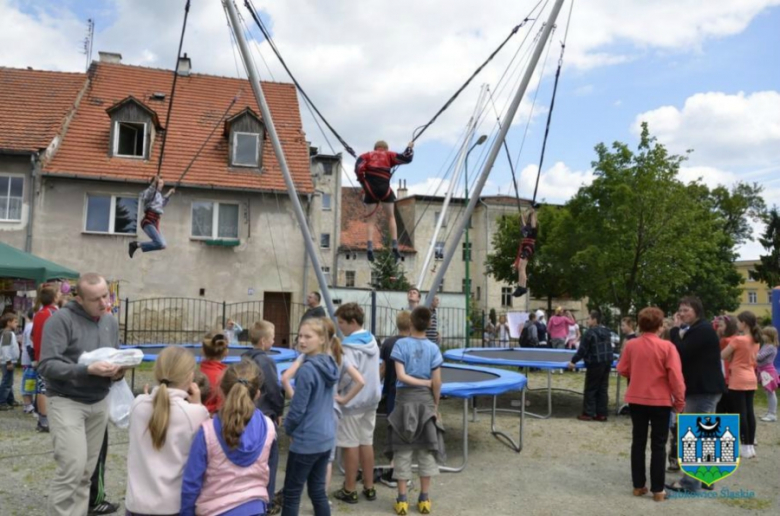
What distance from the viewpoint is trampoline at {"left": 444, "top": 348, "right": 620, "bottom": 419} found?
385 inches

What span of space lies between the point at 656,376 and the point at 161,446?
3.97 m

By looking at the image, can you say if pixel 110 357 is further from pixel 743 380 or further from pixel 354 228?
pixel 354 228

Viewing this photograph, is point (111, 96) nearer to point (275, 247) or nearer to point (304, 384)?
point (275, 247)

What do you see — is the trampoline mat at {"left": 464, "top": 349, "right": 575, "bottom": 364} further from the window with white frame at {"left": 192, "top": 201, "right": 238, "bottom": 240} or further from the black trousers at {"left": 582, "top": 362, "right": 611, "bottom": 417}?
the window with white frame at {"left": 192, "top": 201, "right": 238, "bottom": 240}

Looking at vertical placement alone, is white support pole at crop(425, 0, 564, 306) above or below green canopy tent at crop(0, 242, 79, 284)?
above

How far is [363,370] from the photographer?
5141mm

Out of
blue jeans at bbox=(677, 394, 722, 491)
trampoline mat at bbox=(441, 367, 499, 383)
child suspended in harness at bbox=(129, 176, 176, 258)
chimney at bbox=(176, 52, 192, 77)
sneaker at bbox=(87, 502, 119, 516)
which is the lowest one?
sneaker at bbox=(87, 502, 119, 516)

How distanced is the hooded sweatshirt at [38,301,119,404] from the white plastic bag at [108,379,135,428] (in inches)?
7.9

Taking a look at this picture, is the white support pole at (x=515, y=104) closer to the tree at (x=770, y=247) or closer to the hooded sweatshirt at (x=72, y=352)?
the hooded sweatshirt at (x=72, y=352)

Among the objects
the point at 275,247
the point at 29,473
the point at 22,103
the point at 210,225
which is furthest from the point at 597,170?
the point at 29,473

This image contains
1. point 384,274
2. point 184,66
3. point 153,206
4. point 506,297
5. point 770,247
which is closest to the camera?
point 153,206

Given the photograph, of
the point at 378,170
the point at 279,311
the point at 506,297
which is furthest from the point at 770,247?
the point at 378,170

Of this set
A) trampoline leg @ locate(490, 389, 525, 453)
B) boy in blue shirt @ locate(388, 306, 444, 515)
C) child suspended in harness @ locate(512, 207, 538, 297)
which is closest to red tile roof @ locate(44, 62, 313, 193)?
child suspended in harness @ locate(512, 207, 538, 297)

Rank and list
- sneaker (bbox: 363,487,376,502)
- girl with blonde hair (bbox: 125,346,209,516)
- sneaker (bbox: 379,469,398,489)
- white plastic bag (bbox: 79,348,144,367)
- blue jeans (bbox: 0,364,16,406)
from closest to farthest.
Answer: girl with blonde hair (bbox: 125,346,209,516) → white plastic bag (bbox: 79,348,144,367) → sneaker (bbox: 363,487,376,502) → sneaker (bbox: 379,469,398,489) → blue jeans (bbox: 0,364,16,406)
